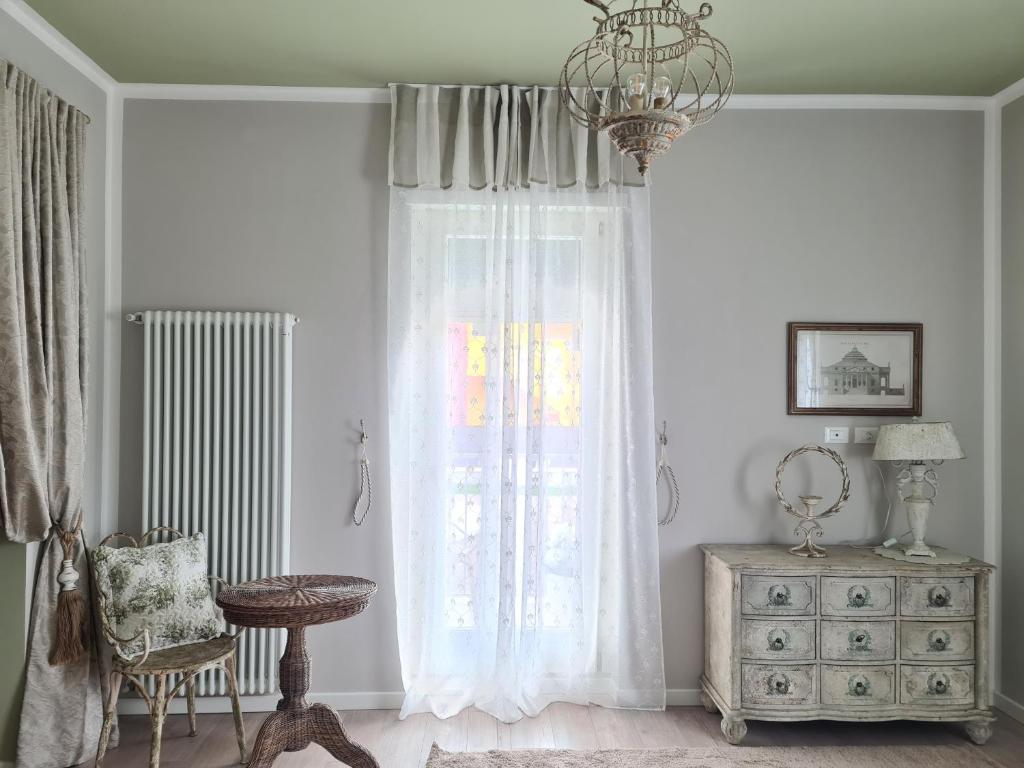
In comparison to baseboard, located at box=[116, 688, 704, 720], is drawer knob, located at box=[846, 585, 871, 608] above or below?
above

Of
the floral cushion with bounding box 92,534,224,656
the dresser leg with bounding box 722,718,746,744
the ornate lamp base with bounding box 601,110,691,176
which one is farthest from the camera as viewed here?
the dresser leg with bounding box 722,718,746,744

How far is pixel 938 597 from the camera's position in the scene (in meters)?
3.29

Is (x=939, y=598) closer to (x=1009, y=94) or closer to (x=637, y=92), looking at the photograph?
(x=1009, y=94)

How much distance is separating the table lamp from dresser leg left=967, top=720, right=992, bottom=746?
0.68m

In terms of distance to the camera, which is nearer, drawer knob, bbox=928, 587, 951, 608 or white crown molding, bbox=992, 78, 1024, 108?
drawer knob, bbox=928, 587, 951, 608

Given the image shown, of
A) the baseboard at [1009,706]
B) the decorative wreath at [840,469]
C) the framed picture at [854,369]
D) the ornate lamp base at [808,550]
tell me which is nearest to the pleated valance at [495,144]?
the framed picture at [854,369]

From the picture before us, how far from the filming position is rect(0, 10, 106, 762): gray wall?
2.90 meters

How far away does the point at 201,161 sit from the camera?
12.1 ft

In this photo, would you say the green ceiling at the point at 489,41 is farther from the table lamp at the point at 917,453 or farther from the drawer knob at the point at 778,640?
the drawer knob at the point at 778,640

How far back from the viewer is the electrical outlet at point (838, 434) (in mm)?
3732

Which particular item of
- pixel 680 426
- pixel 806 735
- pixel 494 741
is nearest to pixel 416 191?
pixel 680 426

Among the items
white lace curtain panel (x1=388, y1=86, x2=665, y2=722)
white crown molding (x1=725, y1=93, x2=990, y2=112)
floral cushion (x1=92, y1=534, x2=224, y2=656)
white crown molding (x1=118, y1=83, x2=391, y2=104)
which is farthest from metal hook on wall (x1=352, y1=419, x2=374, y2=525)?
white crown molding (x1=725, y1=93, x2=990, y2=112)

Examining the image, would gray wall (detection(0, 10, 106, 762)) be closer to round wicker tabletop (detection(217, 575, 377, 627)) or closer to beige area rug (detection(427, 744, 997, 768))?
round wicker tabletop (detection(217, 575, 377, 627))

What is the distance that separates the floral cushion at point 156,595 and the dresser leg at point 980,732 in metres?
3.09
